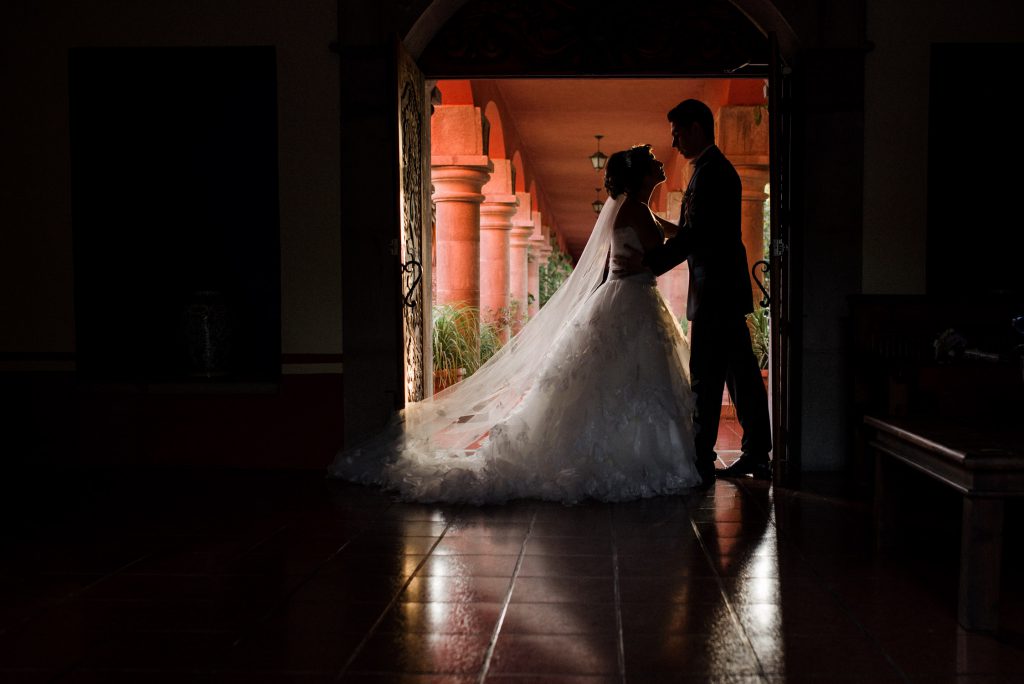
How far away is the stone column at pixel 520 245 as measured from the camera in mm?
18078

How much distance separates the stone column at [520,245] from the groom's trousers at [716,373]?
12.3 m

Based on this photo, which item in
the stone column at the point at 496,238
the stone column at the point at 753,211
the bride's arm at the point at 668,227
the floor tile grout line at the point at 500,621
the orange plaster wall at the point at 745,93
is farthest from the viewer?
the stone column at the point at 496,238

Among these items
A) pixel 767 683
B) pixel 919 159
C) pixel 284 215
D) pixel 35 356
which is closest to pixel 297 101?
pixel 284 215

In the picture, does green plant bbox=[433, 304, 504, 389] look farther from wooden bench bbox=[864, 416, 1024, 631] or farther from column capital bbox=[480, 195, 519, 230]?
column capital bbox=[480, 195, 519, 230]

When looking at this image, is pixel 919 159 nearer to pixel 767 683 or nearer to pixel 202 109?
pixel 767 683

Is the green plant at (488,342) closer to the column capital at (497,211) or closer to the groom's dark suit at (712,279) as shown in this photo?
the groom's dark suit at (712,279)

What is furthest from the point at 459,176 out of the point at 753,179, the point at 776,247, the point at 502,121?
the point at 776,247

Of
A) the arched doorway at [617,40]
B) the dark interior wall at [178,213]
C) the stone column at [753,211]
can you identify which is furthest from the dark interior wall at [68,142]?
the stone column at [753,211]

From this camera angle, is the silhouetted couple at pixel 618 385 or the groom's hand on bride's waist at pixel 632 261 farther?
the groom's hand on bride's waist at pixel 632 261

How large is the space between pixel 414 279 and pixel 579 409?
141 centimetres

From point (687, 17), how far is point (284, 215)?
2598 millimetres

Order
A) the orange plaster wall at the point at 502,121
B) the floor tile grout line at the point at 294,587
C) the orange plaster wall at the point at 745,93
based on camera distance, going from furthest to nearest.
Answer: the orange plaster wall at the point at 502,121, the orange plaster wall at the point at 745,93, the floor tile grout line at the point at 294,587

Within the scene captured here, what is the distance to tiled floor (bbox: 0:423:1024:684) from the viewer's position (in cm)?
248

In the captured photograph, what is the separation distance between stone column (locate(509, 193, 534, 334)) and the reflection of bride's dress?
487 inches
